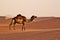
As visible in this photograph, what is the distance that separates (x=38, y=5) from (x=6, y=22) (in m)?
0.25

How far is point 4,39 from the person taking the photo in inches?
36.8

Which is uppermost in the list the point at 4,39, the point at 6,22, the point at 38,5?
the point at 38,5

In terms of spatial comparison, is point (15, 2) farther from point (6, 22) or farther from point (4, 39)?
point (4, 39)

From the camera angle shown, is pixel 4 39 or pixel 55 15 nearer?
pixel 4 39

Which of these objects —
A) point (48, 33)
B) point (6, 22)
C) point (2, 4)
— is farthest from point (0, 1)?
point (48, 33)

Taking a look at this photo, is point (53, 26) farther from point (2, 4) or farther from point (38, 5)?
point (2, 4)

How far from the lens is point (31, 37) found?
958 millimetres

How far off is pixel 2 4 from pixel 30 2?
19 cm

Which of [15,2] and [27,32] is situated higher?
[15,2]

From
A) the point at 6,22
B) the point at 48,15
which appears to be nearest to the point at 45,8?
the point at 48,15

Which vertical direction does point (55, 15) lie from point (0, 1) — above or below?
below

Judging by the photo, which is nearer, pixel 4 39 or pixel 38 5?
pixel 4 39

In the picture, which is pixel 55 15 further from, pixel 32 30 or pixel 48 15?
pixel 32 30

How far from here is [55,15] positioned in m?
1.06
